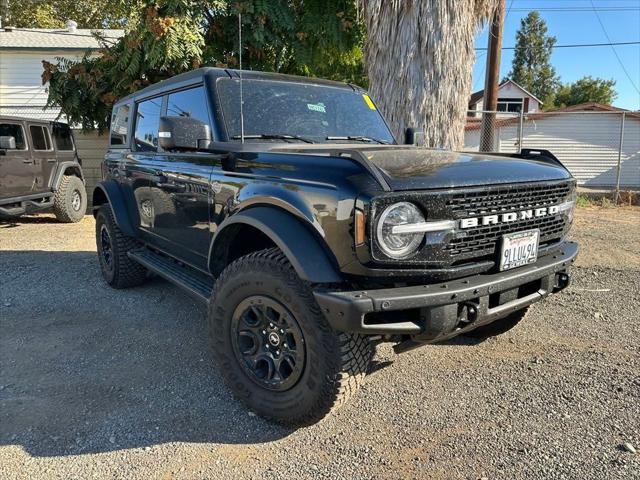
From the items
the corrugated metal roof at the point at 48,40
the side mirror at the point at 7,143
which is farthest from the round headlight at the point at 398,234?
the corrugated metal roof at the point at 48,40

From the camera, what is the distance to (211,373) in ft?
10.9

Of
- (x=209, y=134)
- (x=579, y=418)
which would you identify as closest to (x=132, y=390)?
(x=209, y=134)

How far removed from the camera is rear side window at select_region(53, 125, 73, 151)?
9.77 meters

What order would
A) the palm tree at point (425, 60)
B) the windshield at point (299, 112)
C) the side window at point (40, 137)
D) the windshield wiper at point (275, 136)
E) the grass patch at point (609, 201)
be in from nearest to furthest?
the windshield wiper at point (275, 136) < the windshield at point (299, 112) < the palm tree at point (425, 60) < the side window at point (40, 137) < the grass patch at point (609, 201)

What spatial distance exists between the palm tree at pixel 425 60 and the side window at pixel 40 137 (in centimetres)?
647

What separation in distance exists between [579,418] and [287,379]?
64.9 inches

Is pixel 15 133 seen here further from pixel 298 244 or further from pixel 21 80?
pixel 21 80

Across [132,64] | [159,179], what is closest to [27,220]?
[132,64]

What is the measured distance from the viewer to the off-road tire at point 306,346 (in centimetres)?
238

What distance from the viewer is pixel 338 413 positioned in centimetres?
285

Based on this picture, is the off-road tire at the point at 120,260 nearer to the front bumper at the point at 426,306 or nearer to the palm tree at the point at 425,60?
the front bumper at the point at 426,306

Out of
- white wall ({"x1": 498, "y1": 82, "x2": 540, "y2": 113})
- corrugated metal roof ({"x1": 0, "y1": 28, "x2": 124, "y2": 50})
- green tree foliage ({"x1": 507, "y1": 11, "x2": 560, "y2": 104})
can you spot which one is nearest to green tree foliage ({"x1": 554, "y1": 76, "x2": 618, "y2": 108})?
green tree foliage ({"x1": 507, "y1": 11, "x2": 560, "y2": 104})

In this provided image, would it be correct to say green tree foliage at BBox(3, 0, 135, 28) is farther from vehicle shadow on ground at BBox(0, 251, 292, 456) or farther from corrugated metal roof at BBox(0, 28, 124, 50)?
vehicle shadow on ground at BBox(0, 251, 292, 456)

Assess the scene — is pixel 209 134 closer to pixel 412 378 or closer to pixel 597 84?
pixel 412 378
